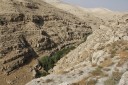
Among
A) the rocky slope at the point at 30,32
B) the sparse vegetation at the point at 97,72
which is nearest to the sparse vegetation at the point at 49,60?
the rocky slope at the point at 30,32

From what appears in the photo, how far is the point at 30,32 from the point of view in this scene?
87.3 meters

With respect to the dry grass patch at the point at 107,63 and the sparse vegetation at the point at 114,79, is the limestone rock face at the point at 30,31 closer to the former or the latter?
the dry grass patch at the point at 107,63

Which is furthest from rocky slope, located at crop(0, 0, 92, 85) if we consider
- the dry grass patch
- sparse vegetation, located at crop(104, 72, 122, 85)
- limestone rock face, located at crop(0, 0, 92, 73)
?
sparse vegetation, located at crop(104, 72, 122, 85)

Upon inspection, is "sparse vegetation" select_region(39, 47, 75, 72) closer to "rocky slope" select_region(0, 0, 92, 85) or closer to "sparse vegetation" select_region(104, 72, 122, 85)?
"rocky slope" select_region(0, 0, 92, 85)

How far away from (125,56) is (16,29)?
62.7 meters

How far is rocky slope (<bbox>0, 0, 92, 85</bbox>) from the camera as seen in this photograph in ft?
253

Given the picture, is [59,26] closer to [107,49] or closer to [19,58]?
[19,58]

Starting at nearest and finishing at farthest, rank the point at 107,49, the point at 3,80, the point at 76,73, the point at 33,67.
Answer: the point at 76,73
the point at 107,49
the point at 3,80
the point at 33,67

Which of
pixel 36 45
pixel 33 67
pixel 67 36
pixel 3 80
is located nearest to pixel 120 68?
pixel 3 80

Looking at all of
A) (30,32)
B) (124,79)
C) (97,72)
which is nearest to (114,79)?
(124,79)

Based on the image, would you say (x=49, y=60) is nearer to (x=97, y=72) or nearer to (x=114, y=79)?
(x=97, y=72)

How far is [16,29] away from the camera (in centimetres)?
8512

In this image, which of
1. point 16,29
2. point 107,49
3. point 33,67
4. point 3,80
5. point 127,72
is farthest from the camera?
point 16,29

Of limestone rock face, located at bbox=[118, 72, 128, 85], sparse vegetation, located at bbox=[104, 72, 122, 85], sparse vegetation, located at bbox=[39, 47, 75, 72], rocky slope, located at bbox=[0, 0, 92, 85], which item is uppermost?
limestone rock face, located at bbox=[118, 72, 128, 85]
